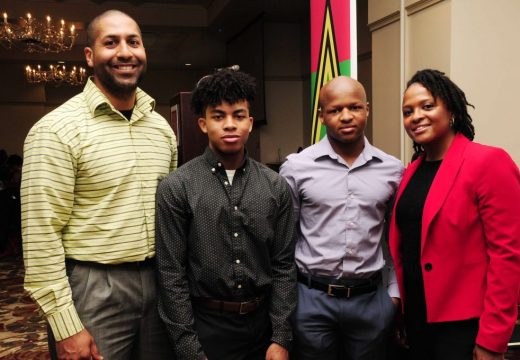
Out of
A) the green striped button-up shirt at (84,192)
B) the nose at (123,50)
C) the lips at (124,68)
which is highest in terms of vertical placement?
the nose at (123,50)

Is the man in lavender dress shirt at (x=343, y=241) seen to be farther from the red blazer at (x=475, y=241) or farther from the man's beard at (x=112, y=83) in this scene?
the man's beard at (x=112, y=83)

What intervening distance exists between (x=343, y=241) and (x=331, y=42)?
3.78ft

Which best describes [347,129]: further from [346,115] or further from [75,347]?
[75,347]

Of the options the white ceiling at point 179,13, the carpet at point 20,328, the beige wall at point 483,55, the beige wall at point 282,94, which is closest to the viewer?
the beige wall at point 483,55

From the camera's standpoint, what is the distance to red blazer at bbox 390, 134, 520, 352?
1526 mm

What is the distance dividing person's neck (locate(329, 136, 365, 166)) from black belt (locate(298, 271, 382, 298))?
448 millimetres

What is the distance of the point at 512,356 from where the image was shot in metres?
3.12

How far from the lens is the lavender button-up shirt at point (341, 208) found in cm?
180

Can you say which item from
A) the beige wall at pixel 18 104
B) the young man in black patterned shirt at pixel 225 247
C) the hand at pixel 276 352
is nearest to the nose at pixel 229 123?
the young man in black patterned shirt at pixel 225 247

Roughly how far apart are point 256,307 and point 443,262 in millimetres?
648

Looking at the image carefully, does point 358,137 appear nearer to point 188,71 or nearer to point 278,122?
point 278,122

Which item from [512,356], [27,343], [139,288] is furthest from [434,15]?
[27,343]

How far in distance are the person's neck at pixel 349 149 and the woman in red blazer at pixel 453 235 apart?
0.20 m

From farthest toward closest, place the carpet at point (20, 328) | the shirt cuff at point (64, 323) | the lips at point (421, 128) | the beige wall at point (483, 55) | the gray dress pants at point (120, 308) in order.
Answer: the carpet at point (20, 328)
the beige wall at point (483, 55)
the lips at point (421, 128)
the gray dress pants at point (120, 308)
the shirt cuff at point (64, 323)
